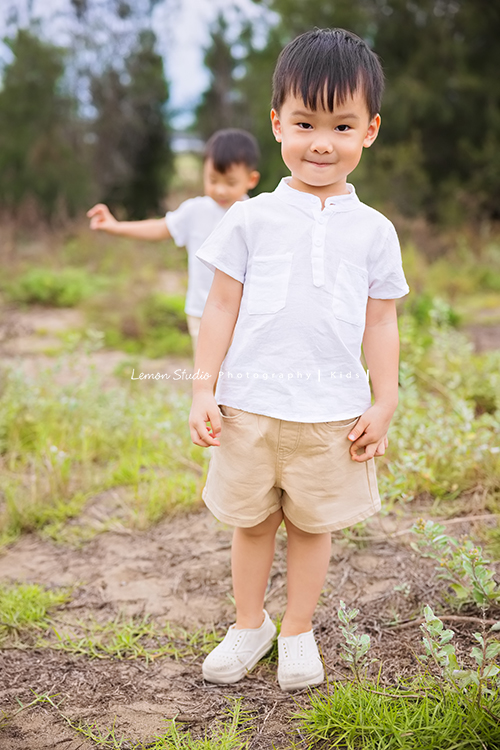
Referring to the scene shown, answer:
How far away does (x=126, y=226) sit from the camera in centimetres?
299

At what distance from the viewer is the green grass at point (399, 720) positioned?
146 centimetres

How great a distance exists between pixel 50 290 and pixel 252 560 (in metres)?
6.17

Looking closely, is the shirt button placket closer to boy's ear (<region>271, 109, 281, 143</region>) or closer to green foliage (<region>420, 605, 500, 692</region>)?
boy's ear (<region>271, 109, 281, 143</region>)

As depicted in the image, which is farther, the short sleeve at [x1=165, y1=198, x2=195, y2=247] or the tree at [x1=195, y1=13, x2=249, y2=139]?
the tree at [x1=195, y1=13, x2=249, y2=139]

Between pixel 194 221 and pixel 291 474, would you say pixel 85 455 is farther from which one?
pixel 291 474

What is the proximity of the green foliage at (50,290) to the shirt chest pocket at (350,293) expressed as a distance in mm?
6013

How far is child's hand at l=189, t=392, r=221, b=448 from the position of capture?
1.61 metres

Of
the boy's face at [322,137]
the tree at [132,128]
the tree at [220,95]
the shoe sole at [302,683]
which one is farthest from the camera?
the tree at [220,95]

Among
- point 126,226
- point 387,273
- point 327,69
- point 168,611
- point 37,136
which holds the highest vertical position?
point 37,136

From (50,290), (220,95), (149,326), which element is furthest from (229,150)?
(220,95)

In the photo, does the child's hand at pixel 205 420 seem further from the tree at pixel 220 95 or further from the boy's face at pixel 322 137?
the tree at pixel 220 95

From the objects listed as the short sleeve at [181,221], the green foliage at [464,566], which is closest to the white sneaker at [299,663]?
the green foliage at [464,566]

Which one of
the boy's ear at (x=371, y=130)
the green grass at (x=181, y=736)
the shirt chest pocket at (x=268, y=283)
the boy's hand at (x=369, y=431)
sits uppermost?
the boy's ear at (x=371, y=130)

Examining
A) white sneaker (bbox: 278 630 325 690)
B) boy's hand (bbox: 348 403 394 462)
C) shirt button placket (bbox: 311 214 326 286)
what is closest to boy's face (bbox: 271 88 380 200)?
shirt button placket (bbox: 311 214 326 286)
